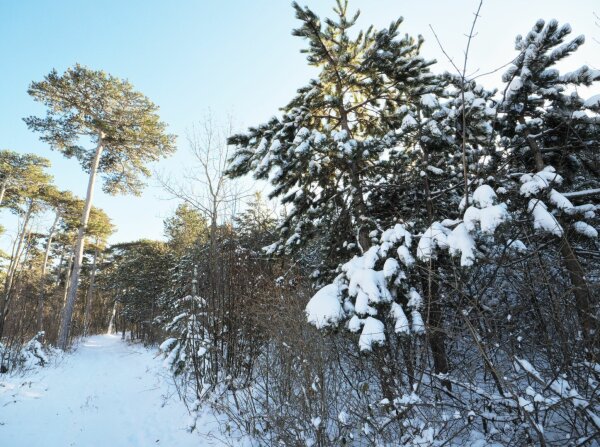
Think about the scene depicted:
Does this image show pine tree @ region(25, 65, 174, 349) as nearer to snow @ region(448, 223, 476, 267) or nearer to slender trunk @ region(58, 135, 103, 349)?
slender trunk @ region(58, 135, 103, 349)

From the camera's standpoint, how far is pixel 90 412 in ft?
20.8

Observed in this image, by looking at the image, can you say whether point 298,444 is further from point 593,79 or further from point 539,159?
point 593,79

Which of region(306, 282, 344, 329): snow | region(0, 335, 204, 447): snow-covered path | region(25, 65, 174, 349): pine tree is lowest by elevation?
region(0, 335, 204, 447): snow-covered path

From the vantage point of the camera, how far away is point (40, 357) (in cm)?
1084

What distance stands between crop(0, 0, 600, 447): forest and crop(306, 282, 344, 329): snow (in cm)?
3

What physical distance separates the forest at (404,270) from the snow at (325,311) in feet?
0.09

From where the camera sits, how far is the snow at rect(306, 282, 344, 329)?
140 inches

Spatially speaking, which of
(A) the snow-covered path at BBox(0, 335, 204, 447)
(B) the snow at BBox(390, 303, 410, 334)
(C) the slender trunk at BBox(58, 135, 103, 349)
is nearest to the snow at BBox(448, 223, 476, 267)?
(B) the snow at BBox(390, 303, 410, 334)

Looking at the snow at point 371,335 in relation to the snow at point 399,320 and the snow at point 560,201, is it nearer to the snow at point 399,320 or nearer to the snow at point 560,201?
the snow at point 399,320

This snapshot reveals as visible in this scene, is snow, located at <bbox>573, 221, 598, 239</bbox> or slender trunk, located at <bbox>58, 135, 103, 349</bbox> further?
slender trunk, located at <bbox>58, 135, 103, 349</bbox>

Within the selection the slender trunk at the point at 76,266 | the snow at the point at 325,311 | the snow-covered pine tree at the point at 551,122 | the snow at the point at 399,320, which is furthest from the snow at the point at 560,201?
the slender trunk at the point at 76,266

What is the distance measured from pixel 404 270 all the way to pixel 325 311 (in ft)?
3.68

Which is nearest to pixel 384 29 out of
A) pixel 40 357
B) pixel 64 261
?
pixel 40 357

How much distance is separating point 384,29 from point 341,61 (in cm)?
92
